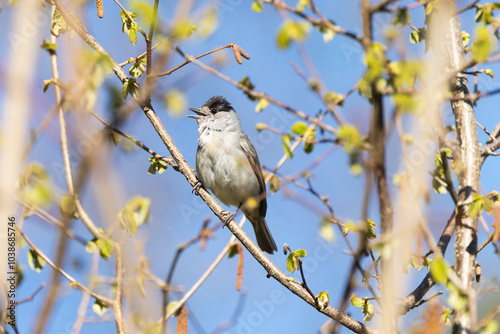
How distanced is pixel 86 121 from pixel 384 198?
0.87m

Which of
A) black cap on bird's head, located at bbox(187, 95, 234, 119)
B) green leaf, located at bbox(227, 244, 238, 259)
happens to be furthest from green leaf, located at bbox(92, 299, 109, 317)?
black cap on bird's head, located at bbox(187, 95, 234, 119)

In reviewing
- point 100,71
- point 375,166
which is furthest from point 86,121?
point 100,71

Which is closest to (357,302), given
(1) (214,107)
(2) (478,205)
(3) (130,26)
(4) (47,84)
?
(2) (478,205)

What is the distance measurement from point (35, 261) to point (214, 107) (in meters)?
3.65

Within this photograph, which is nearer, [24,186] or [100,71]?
[100,71]

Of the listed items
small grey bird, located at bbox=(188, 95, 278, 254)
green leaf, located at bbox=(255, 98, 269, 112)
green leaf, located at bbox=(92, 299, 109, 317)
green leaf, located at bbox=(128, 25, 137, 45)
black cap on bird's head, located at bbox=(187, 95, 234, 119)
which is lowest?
green leaf, located at bbox=(92, 299, 109, 317)

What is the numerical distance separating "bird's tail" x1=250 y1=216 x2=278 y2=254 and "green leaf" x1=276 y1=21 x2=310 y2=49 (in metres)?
4.37

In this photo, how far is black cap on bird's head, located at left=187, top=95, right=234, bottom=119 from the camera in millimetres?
6330

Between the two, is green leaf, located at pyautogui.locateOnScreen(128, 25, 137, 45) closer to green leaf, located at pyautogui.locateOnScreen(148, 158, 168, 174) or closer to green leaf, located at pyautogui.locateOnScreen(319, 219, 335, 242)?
green leaf, located at pyautogui.locateOnScreen(148, 158, 168, 174)

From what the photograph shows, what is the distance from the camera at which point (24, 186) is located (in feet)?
10.4

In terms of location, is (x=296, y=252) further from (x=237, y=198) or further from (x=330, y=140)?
(x=237, y=198)

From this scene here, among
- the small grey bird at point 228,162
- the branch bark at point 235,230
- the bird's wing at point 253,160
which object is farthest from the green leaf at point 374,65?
the bird's wing at point 253,160

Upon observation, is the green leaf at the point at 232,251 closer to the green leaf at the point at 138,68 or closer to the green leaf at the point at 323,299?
the green leaf at the point at 323,299

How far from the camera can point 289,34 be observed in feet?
6.96
